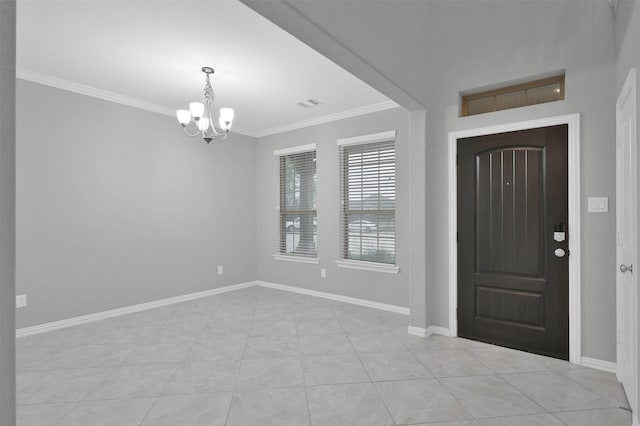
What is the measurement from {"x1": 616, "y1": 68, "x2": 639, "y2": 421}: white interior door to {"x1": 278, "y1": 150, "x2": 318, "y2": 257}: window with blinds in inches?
143

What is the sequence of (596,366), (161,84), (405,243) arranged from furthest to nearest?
(405,243), (161,84), (596,366)

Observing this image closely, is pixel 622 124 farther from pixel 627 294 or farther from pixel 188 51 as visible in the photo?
pixel 188 51

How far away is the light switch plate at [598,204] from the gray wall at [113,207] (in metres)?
4.72

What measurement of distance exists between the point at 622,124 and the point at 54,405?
4408 millimetres

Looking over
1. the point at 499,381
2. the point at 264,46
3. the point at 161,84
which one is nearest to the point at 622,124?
the point at 499,381

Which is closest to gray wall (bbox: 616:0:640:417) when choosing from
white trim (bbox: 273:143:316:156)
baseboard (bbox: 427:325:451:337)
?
baseboard (bbox: 427:325:451:337)

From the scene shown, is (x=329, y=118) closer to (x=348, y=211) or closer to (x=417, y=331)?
(x=348, y=211)

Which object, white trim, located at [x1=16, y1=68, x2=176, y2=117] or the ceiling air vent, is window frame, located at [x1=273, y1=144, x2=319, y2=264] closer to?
the ceiling air vent

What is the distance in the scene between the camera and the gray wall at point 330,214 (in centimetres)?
434

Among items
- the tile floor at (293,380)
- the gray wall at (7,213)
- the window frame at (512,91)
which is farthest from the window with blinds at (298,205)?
the gray wall at (7,213)

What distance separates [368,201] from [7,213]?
4.16 meters

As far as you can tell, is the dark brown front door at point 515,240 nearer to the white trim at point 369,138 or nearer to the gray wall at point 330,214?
the gray wall at point 330,214

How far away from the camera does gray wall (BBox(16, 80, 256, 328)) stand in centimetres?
358

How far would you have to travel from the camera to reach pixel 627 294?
89.7 inches
